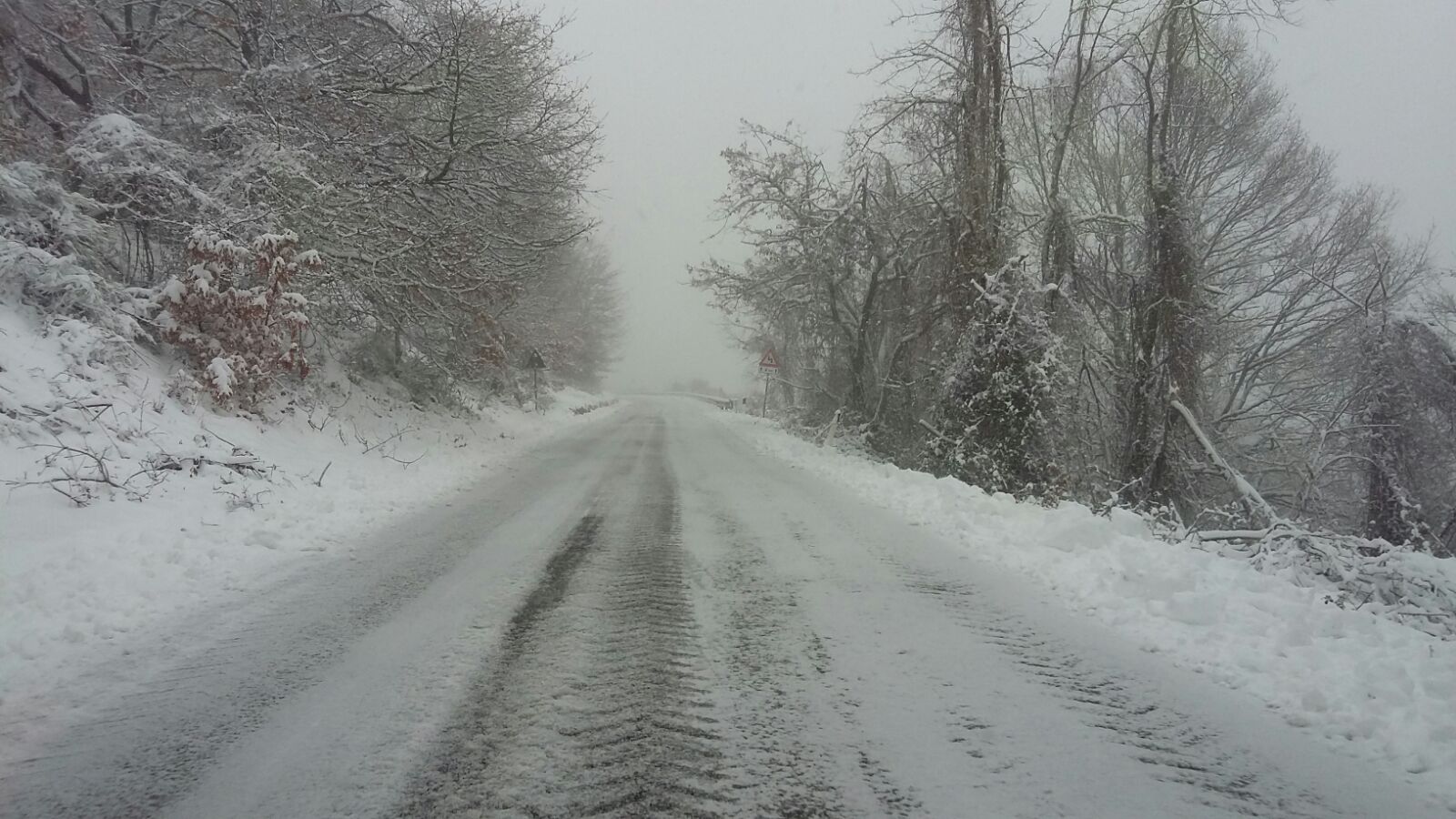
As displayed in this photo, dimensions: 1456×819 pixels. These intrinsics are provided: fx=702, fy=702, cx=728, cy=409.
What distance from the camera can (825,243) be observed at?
16.3m

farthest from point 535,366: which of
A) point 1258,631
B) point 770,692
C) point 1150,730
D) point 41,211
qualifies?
point 1150,730

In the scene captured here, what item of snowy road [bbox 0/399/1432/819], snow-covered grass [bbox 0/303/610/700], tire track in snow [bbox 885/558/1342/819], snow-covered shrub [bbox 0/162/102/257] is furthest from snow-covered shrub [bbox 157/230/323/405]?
tire track in snow [bbox 885/558/1342/819]

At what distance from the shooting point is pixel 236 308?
887cm

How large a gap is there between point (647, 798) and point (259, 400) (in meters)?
9.60

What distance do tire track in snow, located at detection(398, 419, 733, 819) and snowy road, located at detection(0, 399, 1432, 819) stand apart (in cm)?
1

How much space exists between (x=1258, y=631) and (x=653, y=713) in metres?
3.46

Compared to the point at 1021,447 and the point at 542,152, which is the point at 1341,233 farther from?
the point at 542,152

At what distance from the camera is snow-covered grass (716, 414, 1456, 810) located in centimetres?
296

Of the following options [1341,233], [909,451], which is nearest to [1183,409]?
[909,451]

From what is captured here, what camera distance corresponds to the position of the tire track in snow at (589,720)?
2326mm

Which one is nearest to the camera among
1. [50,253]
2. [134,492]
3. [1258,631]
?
[1258,631]

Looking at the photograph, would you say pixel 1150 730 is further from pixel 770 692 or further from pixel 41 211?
pixel 41 211

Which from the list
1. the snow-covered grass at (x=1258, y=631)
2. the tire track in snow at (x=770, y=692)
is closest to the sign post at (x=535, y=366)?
the snow-covered grass at (x=1258, y=631)

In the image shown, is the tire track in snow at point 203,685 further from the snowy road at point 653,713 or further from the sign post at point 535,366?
the sign post at point 535,366
